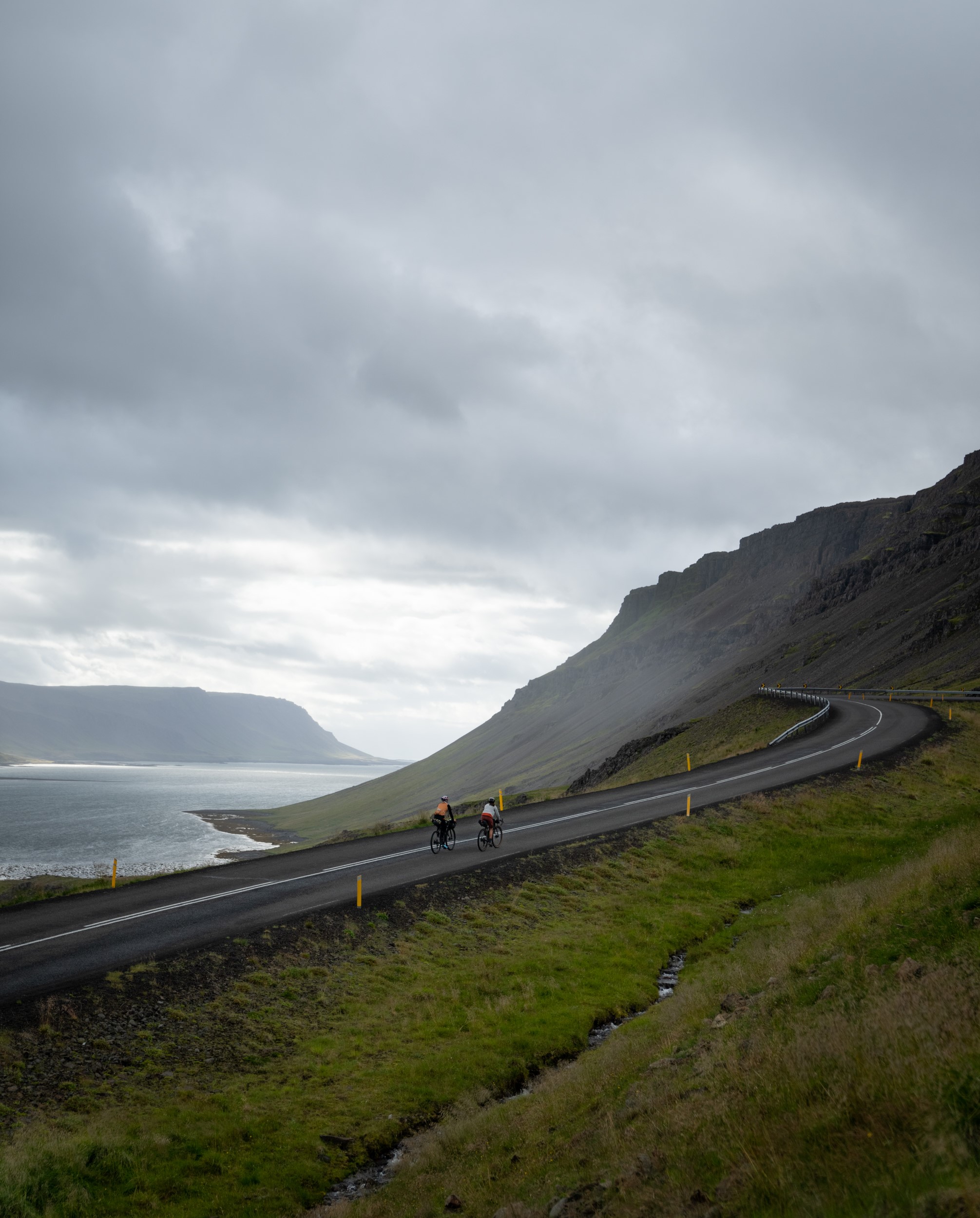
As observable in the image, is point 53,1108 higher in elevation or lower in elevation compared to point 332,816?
higher

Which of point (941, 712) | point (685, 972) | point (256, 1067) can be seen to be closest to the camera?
point (256, 1067)

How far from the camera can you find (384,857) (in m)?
28.8

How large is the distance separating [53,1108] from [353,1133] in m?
4.84

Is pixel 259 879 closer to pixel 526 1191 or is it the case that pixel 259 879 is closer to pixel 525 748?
pixel 526 1191

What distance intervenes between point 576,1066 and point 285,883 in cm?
1363

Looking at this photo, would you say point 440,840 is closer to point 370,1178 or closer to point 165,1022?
point 165,1022

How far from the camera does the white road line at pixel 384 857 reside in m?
20.6

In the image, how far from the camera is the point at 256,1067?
1484 cm

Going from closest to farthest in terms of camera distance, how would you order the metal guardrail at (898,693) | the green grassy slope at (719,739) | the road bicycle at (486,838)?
the road bicycle at (486,838) → the green grassy slope at (719,739) → the metal guardrail at (898,693)

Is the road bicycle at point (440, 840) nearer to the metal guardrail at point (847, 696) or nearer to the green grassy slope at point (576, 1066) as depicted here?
the green grassy slope at point (576, 1066)

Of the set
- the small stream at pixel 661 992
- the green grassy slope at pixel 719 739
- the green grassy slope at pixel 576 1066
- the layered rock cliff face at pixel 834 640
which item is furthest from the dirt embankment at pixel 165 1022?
the layered rock cliff face at pixel 834 640

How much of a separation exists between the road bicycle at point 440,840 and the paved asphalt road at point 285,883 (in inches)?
15.4

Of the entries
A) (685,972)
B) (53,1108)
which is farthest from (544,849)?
(53,1108)

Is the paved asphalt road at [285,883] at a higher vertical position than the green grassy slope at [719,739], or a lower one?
lower
